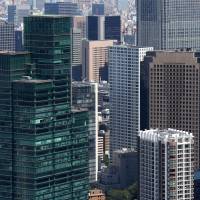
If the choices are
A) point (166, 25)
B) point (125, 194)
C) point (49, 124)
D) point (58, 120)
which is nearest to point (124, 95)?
point (125, 194)

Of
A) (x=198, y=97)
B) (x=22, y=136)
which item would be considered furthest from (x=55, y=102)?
(x=198, y=97)

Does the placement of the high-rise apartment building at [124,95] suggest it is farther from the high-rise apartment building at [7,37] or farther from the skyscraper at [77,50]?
the high-rise apartment building at [7,37]

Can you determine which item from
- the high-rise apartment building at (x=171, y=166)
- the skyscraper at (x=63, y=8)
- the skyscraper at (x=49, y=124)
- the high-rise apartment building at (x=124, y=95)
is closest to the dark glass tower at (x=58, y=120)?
the skyscraper at (x=49, y=124)

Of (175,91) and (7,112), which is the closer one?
(7,112)

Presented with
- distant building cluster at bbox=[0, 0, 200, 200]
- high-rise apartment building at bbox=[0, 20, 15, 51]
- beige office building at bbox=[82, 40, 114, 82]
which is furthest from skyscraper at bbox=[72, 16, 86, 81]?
high-rise apartment building at bbox=[0, 20, 15, 51]

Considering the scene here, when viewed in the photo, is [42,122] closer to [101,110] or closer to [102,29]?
[101,110]
